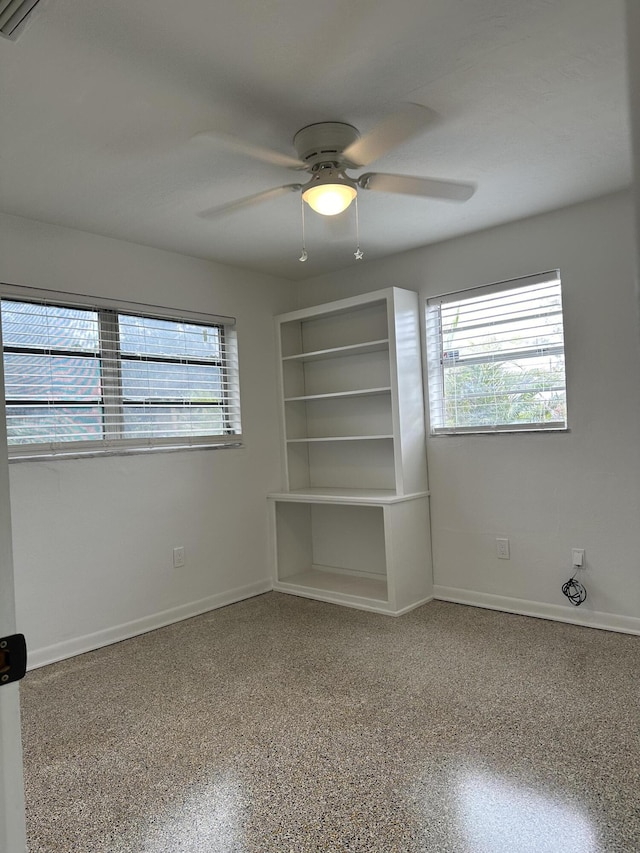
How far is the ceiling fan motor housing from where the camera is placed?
7.72 feet

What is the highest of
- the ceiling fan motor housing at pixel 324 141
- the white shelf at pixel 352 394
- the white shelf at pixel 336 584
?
the ceiling fan motor housing at pixel 324 141

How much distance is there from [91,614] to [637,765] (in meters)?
2.74

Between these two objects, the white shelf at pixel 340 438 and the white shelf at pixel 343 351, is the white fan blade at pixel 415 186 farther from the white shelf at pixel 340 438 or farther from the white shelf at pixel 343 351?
the white shelf at pixel 340 438

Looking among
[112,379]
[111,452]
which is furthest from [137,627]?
[112,379]

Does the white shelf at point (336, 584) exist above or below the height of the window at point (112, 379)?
below

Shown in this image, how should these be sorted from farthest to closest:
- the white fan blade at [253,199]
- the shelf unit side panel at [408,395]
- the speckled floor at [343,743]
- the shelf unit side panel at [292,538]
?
1. the shelf unit side panel at [292,538]
2. the shelf unit side panel at [408,395]
3. the white fan blade at [253,199]
4. the speckled floor at [343,743]

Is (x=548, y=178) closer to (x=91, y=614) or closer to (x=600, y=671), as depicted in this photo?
(x=600, y=671)

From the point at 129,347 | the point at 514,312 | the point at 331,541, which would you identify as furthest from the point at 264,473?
the point at 514,312

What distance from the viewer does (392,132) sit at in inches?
79.8

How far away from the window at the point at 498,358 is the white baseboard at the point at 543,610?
3.44 feet

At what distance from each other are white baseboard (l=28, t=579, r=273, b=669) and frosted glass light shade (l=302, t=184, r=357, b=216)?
8.56 ft

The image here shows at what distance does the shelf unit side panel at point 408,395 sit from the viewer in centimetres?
387

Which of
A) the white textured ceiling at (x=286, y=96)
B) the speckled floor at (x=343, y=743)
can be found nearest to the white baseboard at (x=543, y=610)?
the speckled floor at (x=343, y=743)

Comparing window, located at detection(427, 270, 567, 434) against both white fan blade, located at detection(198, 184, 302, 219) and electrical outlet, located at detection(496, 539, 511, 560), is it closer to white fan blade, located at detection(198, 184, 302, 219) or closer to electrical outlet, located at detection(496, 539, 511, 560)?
electrical outlet, located at detection(496, 539, 511, 560)
